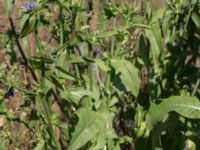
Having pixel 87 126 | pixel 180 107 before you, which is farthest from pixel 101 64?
pixel 180 107

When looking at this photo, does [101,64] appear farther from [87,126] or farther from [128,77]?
[87,126]

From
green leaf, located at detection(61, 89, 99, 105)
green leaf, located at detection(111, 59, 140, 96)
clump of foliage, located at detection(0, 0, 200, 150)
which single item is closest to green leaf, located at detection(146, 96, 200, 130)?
clump of foliage, located at detection(0, 0, 200, 150)

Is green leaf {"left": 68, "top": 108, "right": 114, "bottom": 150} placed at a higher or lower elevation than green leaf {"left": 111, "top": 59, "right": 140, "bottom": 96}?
lower

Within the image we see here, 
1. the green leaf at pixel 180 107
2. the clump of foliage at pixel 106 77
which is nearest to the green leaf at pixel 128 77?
the clump of foliage at pixel 106 77

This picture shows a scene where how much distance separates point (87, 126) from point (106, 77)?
33 cm

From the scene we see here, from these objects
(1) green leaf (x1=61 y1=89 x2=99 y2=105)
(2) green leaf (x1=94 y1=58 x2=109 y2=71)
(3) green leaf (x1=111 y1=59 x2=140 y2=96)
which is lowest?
(1) green leaf (x1=61 y1=89 x2=99 y2=105)

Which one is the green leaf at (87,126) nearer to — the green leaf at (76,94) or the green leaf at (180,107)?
the green leaf at (76,94)

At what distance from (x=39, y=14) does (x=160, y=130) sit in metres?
0.69

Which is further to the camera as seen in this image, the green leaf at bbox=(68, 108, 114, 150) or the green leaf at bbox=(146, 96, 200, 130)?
the green leaf at bbox=(146, 96, 200, 130)

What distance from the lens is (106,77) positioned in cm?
240

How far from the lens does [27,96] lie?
2.31 metres

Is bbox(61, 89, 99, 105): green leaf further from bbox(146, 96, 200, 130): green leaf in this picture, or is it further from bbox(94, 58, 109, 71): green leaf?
bbox(146, 96, 200, 130): green leaf

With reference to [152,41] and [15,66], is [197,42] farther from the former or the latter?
[15,66]

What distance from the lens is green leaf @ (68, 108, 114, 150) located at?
209cm
